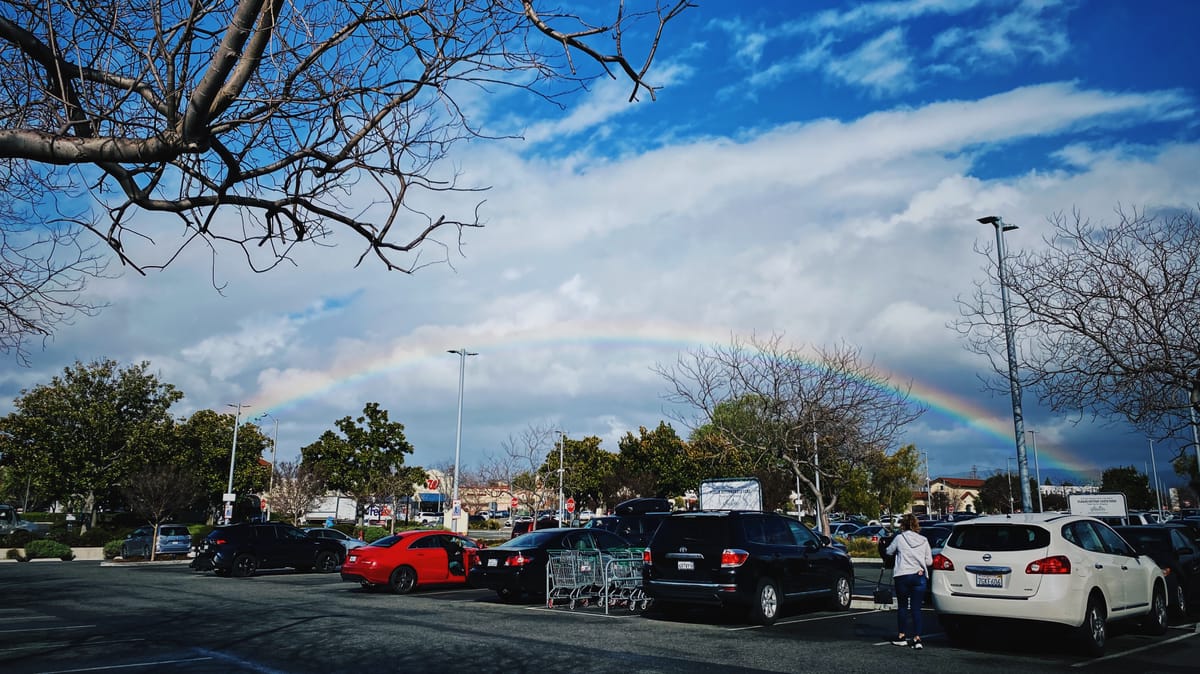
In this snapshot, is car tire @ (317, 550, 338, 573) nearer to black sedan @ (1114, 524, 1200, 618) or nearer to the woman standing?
the woman standing

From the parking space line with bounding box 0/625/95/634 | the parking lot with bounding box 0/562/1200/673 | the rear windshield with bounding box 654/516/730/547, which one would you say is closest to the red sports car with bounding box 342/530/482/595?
the parking lot with bounding box 0/562/1200/673

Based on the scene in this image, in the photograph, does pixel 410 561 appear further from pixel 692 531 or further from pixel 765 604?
pixel 765 604

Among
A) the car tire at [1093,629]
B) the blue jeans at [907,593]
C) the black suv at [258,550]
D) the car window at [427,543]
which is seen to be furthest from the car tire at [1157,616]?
the black suv at [258,550]

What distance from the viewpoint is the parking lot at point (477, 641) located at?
9109 millimetres

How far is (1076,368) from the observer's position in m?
13.7

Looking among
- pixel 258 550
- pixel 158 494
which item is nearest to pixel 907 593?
pixel 258 550

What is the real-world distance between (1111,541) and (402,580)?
14.8 meters

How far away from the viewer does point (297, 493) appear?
54812 mm

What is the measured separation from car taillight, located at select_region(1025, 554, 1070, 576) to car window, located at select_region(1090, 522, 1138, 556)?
68.1 inches

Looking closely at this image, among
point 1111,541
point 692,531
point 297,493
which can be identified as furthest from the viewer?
point 297,493

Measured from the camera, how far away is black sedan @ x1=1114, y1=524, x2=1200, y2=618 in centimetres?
1343

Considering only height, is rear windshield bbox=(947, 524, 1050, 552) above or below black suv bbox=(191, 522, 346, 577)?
above

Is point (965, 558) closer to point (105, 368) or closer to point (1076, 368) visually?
point (1076, 368)

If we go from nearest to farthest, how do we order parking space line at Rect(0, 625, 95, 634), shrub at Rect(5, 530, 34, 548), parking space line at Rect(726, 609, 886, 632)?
1. parking space line at Rect(0, 625, 95, 634)
2. parking space line at Rect(726, 609, 886, 632)
3. shrub at Rect(5, 530, 34, 548)
